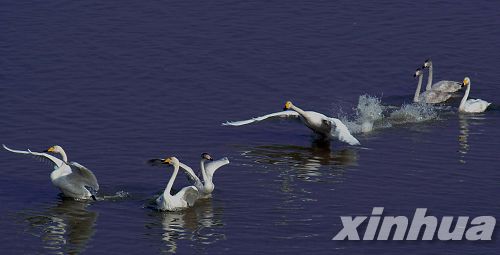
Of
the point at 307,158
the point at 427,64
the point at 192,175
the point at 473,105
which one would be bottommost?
the point at 307,158

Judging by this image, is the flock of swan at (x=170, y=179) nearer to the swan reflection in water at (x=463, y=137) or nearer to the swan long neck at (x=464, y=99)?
the swan reflection in water at (x=463, y=137)

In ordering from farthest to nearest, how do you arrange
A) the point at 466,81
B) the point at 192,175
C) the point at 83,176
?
the point at 466,81, the point at 192,175, the point at 83,176

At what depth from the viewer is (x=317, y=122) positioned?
33.9 metres

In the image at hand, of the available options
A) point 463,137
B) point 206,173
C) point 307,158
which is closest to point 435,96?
point 463,137

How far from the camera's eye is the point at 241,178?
101 feet

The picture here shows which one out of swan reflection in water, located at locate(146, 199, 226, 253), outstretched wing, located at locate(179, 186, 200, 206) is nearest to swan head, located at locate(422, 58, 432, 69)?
swan reflection in water, located at locate(146, 199, 226, 253)

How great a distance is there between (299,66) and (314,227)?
13179 millimetres

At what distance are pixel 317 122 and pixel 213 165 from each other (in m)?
5.09

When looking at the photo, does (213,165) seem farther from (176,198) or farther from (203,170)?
(176,198)

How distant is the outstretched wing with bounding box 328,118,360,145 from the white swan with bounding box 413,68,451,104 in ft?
14.6

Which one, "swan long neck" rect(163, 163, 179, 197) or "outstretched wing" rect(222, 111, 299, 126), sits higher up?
"outstretched wing" rect(222, 111, 299, 126)

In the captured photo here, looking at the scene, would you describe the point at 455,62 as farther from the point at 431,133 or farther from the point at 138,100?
the point at 138,100

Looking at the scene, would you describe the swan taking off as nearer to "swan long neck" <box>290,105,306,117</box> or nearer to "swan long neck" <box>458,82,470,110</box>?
"swan long neck" <box>290,105,306,117</box>

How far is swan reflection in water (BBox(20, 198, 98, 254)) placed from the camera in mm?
26281
